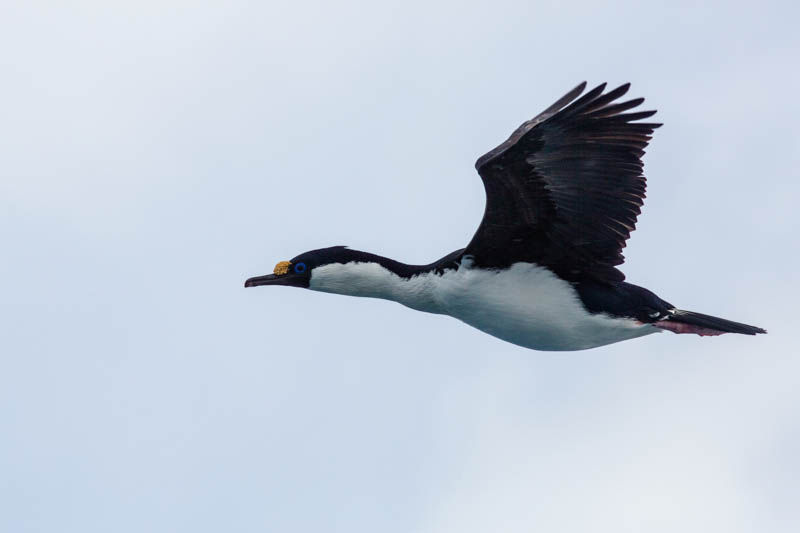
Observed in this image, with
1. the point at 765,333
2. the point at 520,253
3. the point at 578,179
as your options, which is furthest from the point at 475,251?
the point at 765,333

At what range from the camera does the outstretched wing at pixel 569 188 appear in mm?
12555

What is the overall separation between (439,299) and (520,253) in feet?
3.28

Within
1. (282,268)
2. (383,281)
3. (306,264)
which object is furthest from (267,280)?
(383,281)

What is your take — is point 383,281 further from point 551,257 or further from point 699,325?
point 699,325

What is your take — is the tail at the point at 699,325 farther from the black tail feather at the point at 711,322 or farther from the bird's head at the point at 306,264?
the bird's head at the point at 306,264

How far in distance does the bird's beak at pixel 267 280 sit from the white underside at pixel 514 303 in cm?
101

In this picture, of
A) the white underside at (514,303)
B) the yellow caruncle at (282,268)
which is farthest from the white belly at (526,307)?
the yellow caruncle at (282,268)

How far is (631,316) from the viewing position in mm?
13844

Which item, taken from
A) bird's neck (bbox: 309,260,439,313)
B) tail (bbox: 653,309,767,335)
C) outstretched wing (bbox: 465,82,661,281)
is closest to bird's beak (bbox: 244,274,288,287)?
bird's neck (bbox: 309,260,439,313)

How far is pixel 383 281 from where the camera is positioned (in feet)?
46.5

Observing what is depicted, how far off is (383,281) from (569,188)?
2299 millimetres

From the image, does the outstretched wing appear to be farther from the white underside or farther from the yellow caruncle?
the yellow caruncle

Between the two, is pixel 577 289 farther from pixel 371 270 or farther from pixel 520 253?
pixel 371 270

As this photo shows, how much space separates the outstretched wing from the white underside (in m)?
0.18
